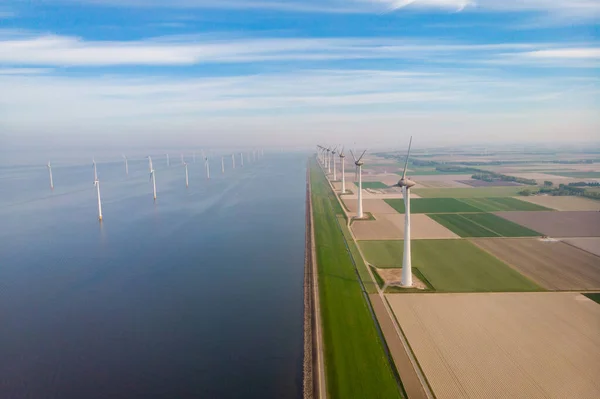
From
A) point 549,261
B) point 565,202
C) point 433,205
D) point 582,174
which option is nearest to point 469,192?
point 565,202

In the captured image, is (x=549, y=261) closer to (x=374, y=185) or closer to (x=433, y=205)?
(x=433, y=205)

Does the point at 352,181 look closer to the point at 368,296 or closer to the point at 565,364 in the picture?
the point at 368,296

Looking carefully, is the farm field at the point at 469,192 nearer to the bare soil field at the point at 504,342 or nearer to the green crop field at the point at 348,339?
the green crop field at the point at 348,339

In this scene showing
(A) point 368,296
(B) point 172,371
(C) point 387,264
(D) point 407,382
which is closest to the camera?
(D) point 407,382

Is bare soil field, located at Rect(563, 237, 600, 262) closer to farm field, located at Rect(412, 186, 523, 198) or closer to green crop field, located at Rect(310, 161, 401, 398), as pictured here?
green crop field, located at Rect(310, 161, 401, 398)

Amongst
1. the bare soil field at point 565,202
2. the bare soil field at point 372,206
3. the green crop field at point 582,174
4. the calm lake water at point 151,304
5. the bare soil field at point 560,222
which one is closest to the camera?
the calm lake water at point 151,304

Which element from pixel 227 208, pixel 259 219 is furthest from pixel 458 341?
pixel 227 208

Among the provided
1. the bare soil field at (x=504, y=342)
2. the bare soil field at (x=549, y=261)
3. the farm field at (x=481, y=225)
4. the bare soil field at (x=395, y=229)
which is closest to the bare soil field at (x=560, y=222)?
the farm field at (x=481, y=225)

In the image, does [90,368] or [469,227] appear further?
[469,227]
